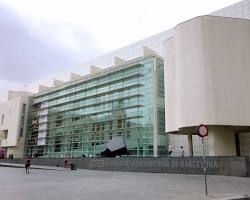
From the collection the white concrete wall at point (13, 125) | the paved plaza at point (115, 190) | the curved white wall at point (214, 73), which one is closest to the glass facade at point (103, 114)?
the white concrete wall at point (13, 125)

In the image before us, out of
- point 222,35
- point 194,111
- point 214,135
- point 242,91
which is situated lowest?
point 214,135

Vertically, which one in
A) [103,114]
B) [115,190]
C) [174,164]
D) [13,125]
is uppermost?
[13,125]

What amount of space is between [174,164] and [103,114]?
90.2ft

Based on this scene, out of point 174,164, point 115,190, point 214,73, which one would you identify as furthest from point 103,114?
point 115,190

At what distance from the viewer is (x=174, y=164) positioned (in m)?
26.9

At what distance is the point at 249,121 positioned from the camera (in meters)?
31.1

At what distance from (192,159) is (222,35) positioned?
1357 cm

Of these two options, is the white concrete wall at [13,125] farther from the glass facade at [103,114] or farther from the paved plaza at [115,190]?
the paved plaza at [115,190]

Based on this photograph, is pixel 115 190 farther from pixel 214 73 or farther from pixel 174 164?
pixel 214 73

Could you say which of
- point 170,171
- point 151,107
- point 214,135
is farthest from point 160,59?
point 170,171

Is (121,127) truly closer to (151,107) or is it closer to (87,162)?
(151,107)

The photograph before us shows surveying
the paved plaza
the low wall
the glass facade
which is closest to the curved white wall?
the low wall

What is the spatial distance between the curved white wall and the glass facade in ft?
36.4

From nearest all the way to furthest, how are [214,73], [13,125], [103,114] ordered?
1. [214,73]
2. [103,114]
3. [13,125]
